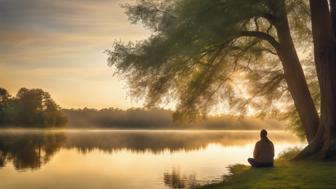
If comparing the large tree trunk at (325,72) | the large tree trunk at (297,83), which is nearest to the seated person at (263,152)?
the large tree trunk at (325,72)

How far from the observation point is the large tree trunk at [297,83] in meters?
26.8

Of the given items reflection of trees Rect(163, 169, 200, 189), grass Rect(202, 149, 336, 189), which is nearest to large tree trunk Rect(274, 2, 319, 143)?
grass Rect(202, 149, 336, 189)

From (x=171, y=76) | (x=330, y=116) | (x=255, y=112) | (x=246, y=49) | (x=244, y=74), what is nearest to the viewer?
(x=330, y=116)

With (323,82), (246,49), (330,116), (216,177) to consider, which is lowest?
(216,177)

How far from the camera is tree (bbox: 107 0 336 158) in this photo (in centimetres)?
2416

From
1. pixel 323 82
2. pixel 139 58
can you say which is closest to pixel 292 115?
pixel 323 82

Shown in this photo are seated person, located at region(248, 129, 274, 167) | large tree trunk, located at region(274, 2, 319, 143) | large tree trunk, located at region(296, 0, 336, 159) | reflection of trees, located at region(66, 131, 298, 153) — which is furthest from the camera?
reflection of trees, located at region(66, 131, 298, 153)

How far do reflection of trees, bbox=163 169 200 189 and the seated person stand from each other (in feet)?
11.7

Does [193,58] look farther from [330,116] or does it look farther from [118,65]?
[330,116]

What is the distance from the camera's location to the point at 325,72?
2473 cm

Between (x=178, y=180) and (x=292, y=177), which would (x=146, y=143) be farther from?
(x=292, y=177)

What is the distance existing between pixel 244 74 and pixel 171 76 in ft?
22.3

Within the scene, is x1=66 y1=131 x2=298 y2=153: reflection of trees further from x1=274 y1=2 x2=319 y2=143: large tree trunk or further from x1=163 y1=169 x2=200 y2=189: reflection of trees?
x1=274 y1=2 x2=319 y2=143: large tree trunk

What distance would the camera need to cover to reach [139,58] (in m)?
26.1
